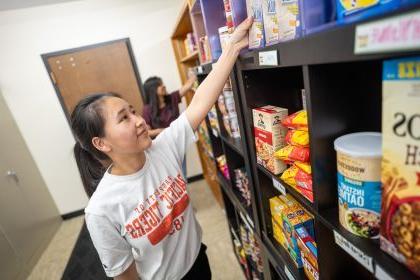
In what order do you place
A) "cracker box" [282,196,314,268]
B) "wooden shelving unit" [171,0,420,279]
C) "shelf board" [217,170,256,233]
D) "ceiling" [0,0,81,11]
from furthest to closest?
"ceiling" [0,0,81,11] → "shelf board" [217,170,256,233] → "cracker box" [282,196,314,268] → "wooden shelving unit" [171,0,420,279]

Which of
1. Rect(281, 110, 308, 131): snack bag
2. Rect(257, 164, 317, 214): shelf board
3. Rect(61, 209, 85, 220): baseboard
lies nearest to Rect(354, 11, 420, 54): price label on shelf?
Rect(281, 110, 308, 131): snack bag

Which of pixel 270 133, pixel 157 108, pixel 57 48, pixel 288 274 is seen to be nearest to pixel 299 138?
pixel 270 133

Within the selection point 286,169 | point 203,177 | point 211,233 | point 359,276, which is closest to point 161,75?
point 203,177

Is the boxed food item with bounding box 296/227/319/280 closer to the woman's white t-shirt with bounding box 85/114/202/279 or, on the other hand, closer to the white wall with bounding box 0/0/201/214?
the woman's white t-shirt with bounding box 85/114/202/279

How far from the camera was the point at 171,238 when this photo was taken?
3.38ft

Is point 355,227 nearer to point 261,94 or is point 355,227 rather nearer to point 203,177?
point 261,94

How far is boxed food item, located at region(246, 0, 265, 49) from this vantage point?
728 mm

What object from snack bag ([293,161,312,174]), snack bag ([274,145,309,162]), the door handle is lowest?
the door handle

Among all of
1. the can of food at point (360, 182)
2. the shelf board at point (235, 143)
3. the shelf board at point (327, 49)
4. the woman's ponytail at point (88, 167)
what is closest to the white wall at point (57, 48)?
the shelf board at point (235, 143)

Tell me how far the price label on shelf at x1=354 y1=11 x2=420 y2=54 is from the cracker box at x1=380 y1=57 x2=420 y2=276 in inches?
1.9

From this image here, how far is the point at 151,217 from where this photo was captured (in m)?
0.95

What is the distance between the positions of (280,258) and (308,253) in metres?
0.22

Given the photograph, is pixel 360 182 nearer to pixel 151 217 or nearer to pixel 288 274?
pixel 288 274

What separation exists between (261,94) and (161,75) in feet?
8.53
